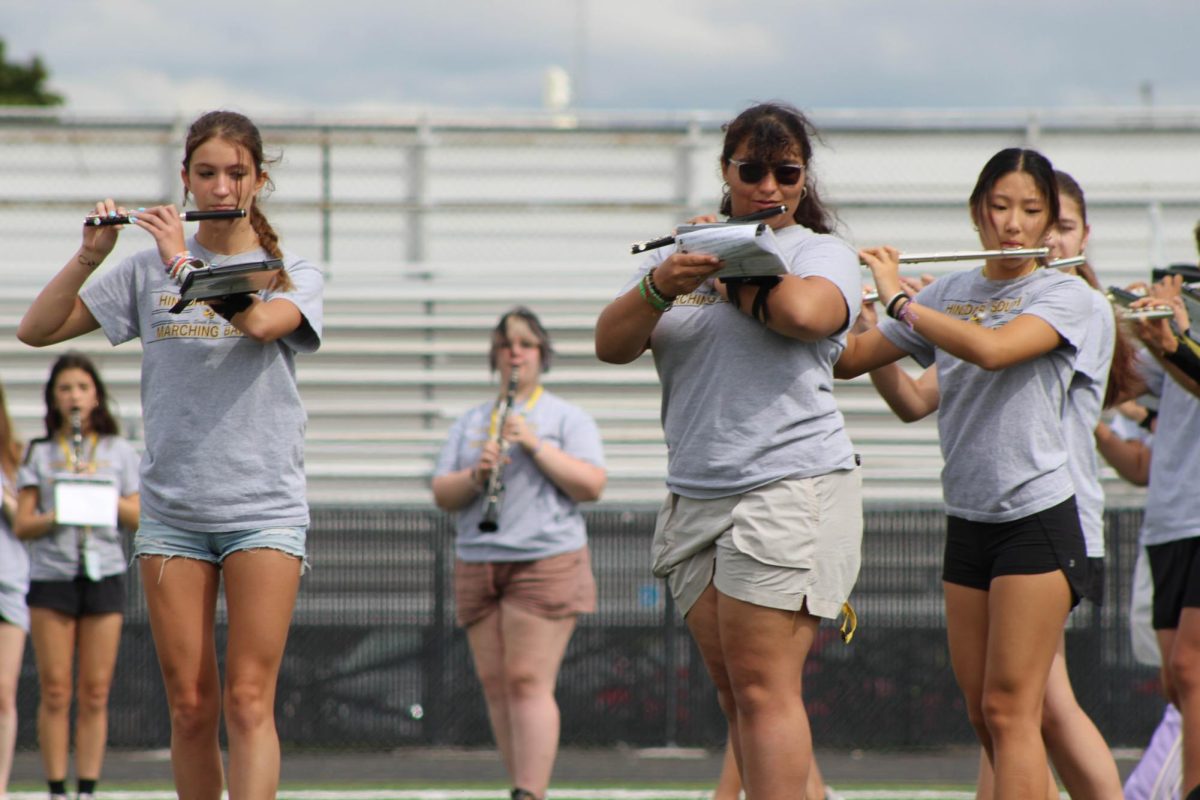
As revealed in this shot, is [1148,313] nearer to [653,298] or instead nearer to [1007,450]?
[1007,450]

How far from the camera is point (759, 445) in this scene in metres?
3.87

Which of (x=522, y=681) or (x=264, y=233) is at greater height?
(x=264, y=233)

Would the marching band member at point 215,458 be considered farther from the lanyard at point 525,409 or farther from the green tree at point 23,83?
the green tree at point 23,83

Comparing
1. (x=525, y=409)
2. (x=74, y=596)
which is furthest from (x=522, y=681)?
(x=74, y=596)

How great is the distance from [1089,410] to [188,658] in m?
2.74

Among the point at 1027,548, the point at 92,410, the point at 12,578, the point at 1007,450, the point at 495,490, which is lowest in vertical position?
the point at 12,578

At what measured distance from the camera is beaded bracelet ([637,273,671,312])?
3838mm

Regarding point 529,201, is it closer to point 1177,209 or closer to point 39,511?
point 1177,209

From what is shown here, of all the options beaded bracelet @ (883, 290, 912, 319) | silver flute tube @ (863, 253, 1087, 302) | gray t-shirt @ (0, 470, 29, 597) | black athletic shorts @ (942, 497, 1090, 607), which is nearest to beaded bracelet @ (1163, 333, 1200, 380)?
silver flute tube @ (863, 253, 1087, 302)

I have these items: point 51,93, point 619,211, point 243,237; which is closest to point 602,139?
point 619,211

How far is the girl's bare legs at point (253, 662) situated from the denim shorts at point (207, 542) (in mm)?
23

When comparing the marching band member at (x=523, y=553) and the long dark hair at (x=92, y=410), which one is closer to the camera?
the marching band member at (x=523, y=553)

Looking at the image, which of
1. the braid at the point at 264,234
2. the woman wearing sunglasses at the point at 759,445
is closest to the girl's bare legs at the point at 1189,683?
the woman wearing sunglasses at the point at 759,445

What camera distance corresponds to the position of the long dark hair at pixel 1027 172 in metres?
4.30
